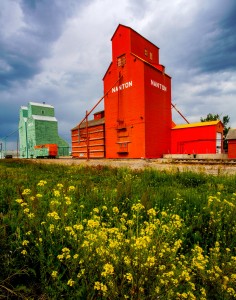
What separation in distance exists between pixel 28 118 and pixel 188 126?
119ft

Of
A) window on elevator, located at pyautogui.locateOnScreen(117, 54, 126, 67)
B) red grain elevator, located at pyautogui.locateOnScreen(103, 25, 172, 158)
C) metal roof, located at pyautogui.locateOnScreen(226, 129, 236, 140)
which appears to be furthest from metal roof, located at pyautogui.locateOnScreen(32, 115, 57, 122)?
metal roof, located at pyautogui.locateOnScreen(226, 129, 236, 140)

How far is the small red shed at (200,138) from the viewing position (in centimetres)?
2272

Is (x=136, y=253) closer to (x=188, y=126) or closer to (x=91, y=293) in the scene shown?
(x=91, y=293)

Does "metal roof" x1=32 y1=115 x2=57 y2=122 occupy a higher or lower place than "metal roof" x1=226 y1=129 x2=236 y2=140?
higher

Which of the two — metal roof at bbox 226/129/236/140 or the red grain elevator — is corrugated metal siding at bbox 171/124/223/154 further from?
metal roof at bbox 226/129/236/140

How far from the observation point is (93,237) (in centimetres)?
187

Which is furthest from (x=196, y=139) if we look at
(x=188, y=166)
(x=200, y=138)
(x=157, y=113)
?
(x=188, y=166)

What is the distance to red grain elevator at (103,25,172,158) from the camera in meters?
22.9

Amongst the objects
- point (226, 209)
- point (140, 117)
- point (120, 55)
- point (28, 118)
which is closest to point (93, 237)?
point (226, 209)

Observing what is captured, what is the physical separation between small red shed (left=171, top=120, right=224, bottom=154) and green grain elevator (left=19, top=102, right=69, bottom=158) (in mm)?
30928

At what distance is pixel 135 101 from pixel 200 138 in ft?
Result: 27.3

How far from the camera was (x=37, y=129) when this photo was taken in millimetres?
44438

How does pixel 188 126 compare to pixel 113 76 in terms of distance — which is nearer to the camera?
pixel 188 126

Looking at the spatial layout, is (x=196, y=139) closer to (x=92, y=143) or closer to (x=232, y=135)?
(x=232, y=135)
